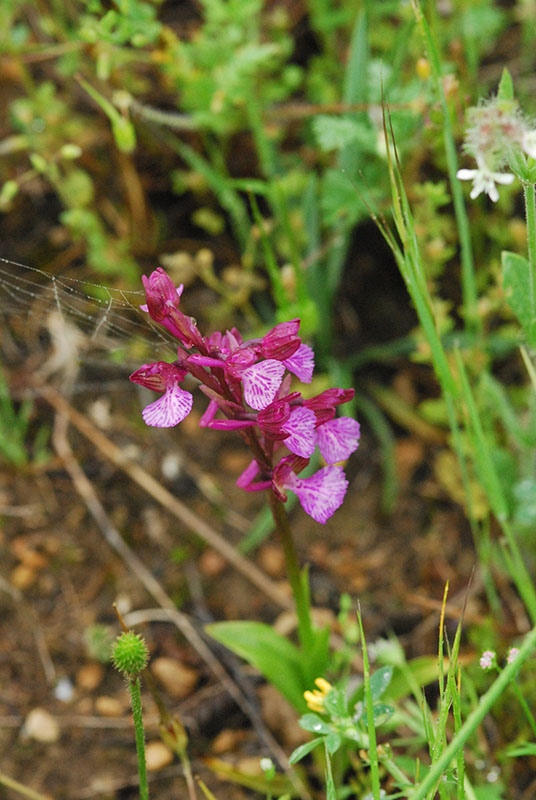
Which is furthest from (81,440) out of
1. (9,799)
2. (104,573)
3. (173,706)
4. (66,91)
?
(66,91)

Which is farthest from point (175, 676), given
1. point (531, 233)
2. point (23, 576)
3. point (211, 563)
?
point (531, 233)

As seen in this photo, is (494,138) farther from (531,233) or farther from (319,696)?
(319,696)

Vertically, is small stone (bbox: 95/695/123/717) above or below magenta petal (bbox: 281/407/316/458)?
below

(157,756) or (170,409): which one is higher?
(170,409)

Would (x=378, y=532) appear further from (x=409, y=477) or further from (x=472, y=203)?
(x=472, y=203)

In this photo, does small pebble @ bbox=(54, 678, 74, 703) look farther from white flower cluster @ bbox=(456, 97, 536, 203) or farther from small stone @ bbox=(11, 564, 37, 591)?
white flower cluster @ bbox=(456, 97, 536, 203)

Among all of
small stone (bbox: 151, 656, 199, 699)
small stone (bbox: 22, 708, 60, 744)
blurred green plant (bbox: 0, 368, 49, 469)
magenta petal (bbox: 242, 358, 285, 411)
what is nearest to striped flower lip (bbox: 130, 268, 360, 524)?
magenta petal (bbox: 242, 358, 285, 411)

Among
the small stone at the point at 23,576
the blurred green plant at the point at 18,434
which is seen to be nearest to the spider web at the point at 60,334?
the blurred green plant at the point at 18,434

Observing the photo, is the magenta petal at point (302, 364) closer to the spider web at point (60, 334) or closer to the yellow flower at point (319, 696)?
the yellow flower at point (319, 696)
